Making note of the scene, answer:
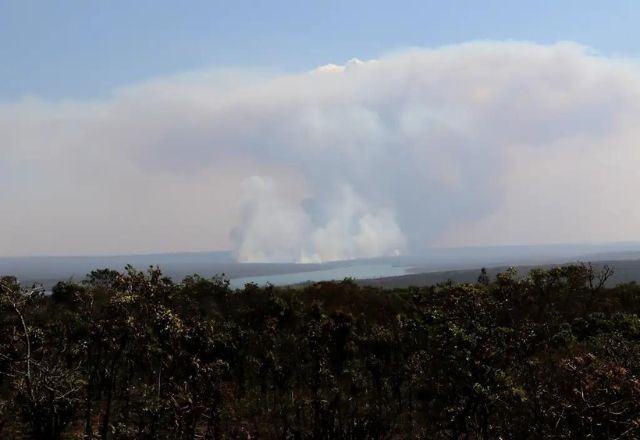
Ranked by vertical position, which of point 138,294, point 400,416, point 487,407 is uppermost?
point 138,294

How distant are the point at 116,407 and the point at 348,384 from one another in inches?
473

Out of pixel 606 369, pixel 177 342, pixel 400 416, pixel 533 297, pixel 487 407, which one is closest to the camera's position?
pixel 606 369

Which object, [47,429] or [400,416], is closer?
[47,429]

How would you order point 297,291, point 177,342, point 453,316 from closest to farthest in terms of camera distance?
point 453,316 → point 177,342 → point 297,291

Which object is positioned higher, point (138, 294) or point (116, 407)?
point (138, 294)

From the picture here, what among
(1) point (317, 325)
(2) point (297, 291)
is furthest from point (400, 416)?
(2) point (297, 291)

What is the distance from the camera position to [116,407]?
27.5 m

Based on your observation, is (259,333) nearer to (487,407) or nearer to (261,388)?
(261,388)

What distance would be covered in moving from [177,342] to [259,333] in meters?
15.5

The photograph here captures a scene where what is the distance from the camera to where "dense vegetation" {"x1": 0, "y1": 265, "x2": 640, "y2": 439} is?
15984mm

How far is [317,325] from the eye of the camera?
31.4m

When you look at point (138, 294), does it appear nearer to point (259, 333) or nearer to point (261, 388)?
point (261, 388)

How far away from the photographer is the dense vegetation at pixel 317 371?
52.4 ft

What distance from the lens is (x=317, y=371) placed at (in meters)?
27.0
